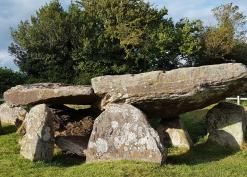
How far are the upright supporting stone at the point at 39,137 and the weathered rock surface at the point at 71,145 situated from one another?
1.08 m

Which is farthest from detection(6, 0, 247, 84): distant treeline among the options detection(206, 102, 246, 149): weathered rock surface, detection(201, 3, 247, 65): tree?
detection(206, 102, 246, 149): weathered rock surface

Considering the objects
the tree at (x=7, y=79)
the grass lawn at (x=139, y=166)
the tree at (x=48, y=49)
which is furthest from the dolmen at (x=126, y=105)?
the tree at (x=48, y=49)

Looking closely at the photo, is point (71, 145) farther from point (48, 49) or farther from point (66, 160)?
point (48, 49)

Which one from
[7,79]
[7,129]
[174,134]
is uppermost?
[7,79]

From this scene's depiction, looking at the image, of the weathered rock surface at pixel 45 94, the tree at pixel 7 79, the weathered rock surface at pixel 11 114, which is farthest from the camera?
the tree at pixel 7 79

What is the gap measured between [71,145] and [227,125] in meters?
6.11

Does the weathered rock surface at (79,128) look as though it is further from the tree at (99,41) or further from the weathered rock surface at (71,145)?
the tree at (99,41)

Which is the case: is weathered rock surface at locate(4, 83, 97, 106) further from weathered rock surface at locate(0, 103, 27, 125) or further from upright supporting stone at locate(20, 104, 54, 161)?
weathered rock surface at locate(0, 103, 27, 125)

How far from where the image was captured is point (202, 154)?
18484mm

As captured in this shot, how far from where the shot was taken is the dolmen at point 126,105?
15977 mm

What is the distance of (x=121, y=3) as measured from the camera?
4744 centimetres

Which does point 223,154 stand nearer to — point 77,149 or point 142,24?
point 77,149

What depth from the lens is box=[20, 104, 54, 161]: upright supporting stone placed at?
16.3 meters

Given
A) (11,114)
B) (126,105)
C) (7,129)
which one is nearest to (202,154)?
(126,105)
